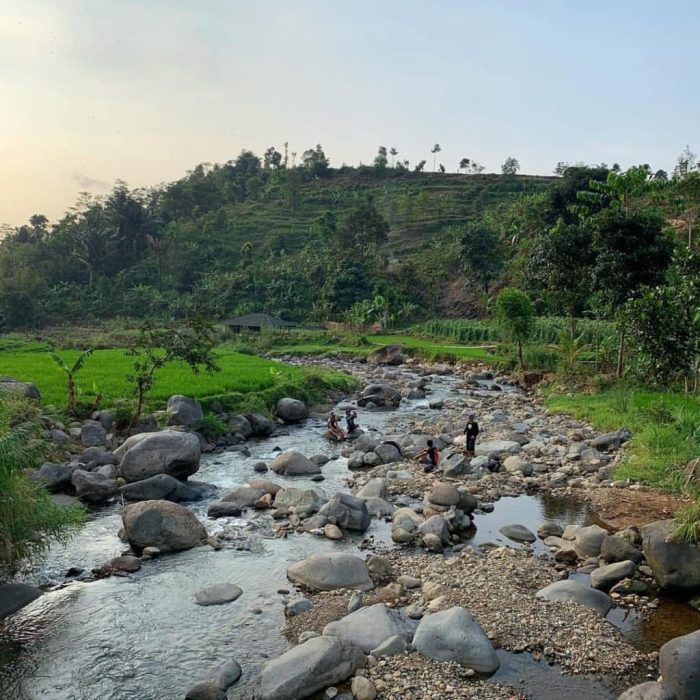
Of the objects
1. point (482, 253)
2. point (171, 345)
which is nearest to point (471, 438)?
point (171, 345)

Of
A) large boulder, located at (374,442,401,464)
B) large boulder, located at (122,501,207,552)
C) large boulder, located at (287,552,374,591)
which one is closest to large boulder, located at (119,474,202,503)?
large boulder, located at (122,501,207,552)

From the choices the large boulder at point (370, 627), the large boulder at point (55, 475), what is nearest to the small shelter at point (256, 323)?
the large boulder at point (55, 475)

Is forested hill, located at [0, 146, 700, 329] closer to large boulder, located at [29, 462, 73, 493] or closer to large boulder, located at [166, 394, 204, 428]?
large boulder, located at [166, 394, 204, 428]

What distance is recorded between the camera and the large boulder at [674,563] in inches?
367

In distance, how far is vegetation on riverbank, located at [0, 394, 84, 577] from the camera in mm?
8359

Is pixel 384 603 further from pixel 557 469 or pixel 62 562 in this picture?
pixel 557 469

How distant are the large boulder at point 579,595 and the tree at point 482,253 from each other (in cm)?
5265

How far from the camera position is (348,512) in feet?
42.3

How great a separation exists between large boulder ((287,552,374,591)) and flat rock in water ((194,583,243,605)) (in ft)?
3.34

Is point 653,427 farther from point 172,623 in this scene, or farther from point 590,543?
point 172,623

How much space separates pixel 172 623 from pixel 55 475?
725 centimetres

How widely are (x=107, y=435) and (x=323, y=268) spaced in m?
54.4

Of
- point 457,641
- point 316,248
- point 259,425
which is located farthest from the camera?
point 316,248

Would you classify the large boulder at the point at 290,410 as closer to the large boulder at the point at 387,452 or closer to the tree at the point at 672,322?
the large boulder at the point at 387,452
